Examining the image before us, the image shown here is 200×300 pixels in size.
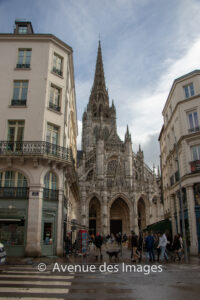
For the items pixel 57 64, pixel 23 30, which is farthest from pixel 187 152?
pixel 23 30

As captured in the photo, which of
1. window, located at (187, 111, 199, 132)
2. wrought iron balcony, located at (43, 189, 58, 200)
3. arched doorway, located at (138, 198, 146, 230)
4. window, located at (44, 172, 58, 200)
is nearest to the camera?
wrought iron balcony, located at (43, 189, 58, 200)

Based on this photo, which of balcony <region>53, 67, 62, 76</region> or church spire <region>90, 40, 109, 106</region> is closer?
balcony <region>53, 67, 62, 76</region>

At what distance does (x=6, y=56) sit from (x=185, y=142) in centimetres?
1399

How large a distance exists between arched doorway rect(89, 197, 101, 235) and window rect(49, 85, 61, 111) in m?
34.5

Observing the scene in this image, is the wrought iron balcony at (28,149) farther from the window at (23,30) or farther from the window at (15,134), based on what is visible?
the window at (23,30)

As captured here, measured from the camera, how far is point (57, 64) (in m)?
17.5

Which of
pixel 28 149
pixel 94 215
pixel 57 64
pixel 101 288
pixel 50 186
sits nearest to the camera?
pixel 101 288

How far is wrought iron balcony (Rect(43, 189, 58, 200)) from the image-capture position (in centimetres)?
1471

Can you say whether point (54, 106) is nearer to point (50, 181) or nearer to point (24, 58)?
point (24, 58)

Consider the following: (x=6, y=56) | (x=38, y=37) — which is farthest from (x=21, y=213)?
(x=38, y=37)

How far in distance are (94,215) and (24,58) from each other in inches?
1487

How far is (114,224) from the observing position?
4912 cm

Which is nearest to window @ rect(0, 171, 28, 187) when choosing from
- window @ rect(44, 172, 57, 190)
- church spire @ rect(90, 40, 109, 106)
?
window @ rect(44, 172, 57, 190)

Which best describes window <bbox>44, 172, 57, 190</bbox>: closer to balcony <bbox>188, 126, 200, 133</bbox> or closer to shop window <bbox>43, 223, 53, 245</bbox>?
shop window <bbox>43, 223, 53, 245</bbox>
